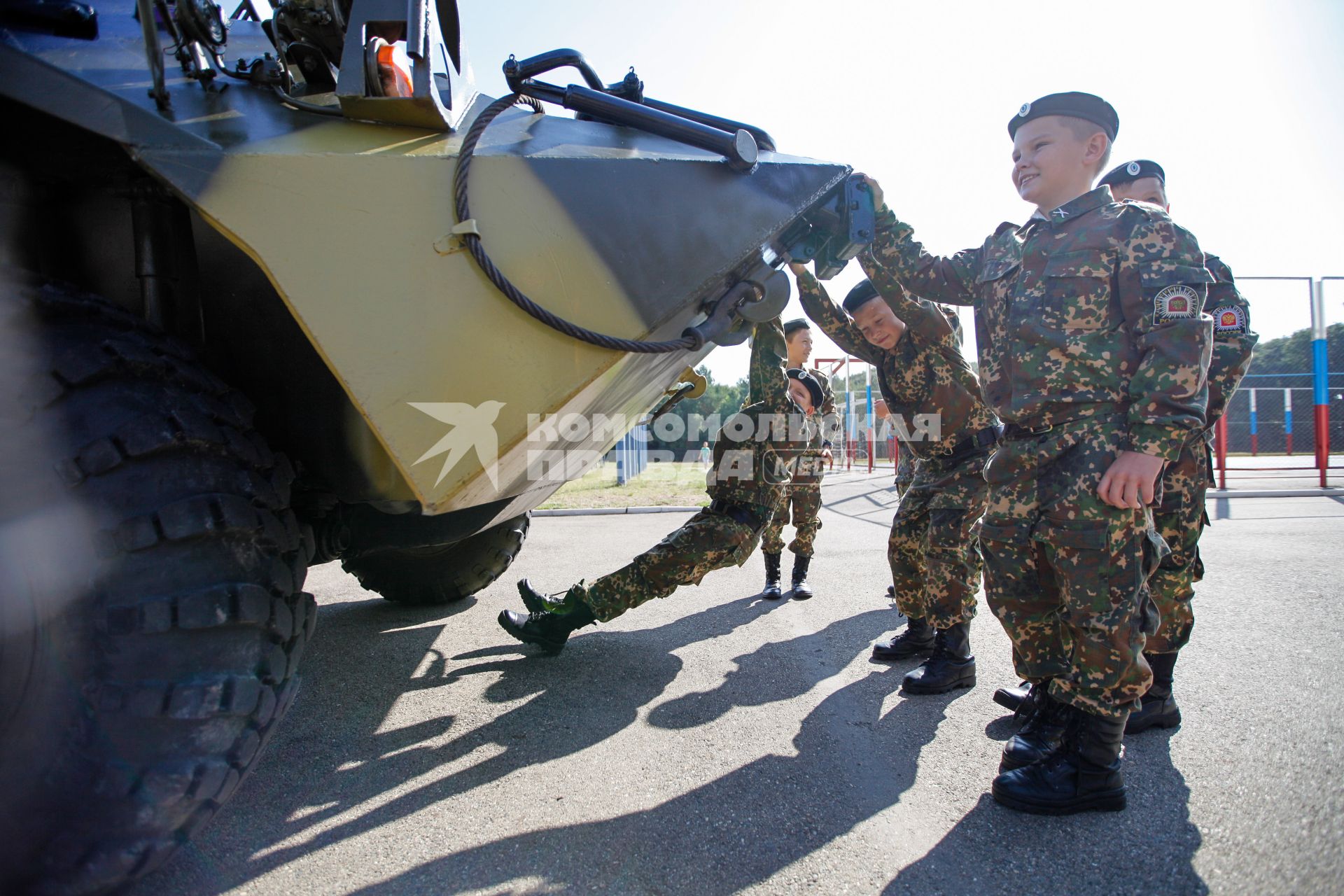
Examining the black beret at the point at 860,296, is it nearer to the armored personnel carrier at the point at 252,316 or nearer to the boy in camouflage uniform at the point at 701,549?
the boy in camouflage uniform at the point at 701,549

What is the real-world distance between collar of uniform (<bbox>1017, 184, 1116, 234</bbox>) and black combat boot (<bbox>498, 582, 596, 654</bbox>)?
1.96 metres

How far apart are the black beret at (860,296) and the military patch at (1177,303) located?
1.24 m

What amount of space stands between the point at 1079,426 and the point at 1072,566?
334 millimetres

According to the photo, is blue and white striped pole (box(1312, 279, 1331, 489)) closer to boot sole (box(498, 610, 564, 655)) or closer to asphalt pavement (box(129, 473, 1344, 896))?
asphalt pavement (box(129, 473, 1344, 896))

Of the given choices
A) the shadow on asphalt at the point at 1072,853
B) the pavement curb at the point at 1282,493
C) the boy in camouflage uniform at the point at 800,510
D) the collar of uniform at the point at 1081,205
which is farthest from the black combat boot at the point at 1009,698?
the pavement curb at the point at 1282,493

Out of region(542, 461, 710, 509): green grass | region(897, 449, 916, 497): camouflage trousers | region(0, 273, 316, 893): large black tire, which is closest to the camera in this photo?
region(0, 273, 316, 893): large black tire

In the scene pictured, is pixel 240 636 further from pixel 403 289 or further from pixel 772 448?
pixel 772 448

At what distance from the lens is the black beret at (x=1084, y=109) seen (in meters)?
1.89

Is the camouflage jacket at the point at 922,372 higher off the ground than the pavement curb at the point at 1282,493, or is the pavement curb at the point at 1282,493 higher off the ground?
the camouflage jacket at the point at 922,372

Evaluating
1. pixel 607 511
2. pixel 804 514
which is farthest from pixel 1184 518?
pixel 607 511

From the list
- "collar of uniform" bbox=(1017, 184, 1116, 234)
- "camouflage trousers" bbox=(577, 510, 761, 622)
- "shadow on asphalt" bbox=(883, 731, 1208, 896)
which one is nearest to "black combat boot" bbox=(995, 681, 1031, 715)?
"shadow on asphalt" bbox=(883, 731, 1208, 896)

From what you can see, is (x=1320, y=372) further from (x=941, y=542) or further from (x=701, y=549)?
(x=701, y=549)

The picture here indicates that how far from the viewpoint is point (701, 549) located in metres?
2.74

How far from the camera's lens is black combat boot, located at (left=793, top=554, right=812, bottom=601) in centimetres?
411
